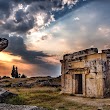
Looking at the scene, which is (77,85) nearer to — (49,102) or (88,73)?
(88,73)

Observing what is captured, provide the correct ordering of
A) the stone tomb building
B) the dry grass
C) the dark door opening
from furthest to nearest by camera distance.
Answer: the dark door opening → the stone tomb building → the dry grass

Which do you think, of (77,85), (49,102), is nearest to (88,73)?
(77,85)

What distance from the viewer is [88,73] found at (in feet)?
60.9

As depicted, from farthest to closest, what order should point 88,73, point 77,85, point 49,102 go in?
point 77,85 < point 88,73 < point 49,102

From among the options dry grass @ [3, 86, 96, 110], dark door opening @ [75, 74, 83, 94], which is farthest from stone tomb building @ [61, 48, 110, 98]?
dry grass @ [3, 86, 96, 110]

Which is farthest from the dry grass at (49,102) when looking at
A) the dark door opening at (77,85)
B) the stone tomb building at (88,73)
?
the dark door opening at (77,85)

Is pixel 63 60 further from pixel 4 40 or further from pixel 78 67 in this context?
pixel 4 40

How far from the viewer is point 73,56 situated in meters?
20.9

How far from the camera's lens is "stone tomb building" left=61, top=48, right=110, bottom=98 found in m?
17.4

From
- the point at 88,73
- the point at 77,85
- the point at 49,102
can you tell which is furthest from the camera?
the point at 77,85

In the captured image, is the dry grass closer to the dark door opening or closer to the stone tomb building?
the stone tomb building

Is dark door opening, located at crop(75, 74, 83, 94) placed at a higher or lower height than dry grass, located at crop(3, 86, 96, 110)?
higher

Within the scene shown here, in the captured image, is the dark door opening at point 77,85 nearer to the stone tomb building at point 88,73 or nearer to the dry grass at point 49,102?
the stone tomb building at point 88,73

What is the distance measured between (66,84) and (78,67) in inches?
91.8
